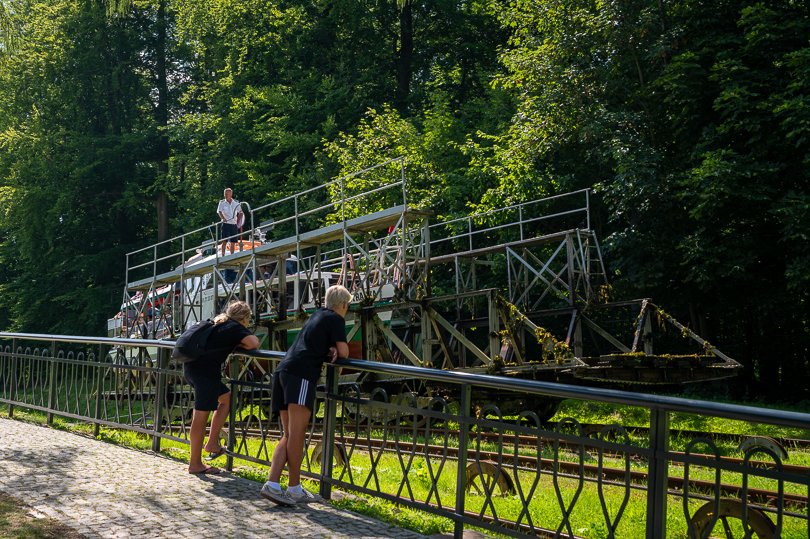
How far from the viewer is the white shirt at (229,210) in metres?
23.2

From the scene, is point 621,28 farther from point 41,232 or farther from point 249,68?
point 41,232

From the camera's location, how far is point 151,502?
6.96 meters

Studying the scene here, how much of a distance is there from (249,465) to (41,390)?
5193 mm

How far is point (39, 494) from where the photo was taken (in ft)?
23.5

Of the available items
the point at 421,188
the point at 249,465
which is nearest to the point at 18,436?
the point at 249,465

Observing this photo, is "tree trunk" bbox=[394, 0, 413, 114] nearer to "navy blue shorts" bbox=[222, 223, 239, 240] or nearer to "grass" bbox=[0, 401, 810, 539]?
"navy blue shorts" bbox=[222, 223, 239, 240]

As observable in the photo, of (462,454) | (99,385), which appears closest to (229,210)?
(99,385)

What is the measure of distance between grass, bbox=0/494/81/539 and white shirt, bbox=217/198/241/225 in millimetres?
16994

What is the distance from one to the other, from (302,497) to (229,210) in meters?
17.1

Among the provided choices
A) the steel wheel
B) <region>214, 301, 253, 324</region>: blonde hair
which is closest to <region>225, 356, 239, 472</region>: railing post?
<region>214, 301, 253, 324</region>: blonde hair

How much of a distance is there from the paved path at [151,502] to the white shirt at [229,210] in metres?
14.1

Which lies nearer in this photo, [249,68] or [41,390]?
[41,390]

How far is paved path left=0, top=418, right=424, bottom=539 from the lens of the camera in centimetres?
620

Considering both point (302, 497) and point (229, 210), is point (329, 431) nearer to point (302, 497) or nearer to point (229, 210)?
point (302, 497)
